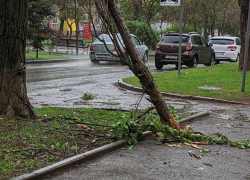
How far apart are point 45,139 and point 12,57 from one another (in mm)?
1562

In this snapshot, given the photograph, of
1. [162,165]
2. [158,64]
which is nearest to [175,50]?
[158,64]

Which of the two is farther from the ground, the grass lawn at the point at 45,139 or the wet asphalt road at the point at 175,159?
the grass lawn at the point at 45,139

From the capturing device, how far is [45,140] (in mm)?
5711

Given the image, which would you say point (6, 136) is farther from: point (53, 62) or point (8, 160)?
point (53, 62)

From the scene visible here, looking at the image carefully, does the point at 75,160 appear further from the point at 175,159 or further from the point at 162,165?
the point at 175,159

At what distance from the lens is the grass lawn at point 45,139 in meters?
4.80

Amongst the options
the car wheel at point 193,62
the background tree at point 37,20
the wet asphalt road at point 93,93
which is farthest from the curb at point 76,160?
the background tree at point 37,20

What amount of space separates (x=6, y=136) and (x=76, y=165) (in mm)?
1317

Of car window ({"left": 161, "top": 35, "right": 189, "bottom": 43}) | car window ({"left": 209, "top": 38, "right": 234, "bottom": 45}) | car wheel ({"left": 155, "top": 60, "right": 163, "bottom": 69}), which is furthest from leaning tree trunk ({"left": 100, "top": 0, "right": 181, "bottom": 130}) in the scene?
car window ({"left": 209, "top": 38, "right": 234, "bottom": 45})

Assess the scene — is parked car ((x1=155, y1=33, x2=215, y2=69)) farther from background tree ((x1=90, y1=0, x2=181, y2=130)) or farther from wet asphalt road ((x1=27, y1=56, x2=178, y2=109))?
background tree ((x1=90, y1=0, x2=181, y2=130))

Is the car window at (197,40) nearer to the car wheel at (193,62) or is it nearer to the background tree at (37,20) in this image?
the car wheel at (193,62)

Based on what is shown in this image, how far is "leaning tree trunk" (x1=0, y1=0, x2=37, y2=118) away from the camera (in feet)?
20.9

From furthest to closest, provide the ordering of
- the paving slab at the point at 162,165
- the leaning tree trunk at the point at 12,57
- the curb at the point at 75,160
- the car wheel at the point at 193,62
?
the car wheel at the point at 193,62 → the leaning tree trunk at the point at 12,57 → the paving slab at the point at 162,165 → the curb at the point at 75,160

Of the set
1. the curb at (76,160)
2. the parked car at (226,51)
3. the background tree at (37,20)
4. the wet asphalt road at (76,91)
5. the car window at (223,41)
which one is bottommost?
the wet asphalt road at (76,91)
